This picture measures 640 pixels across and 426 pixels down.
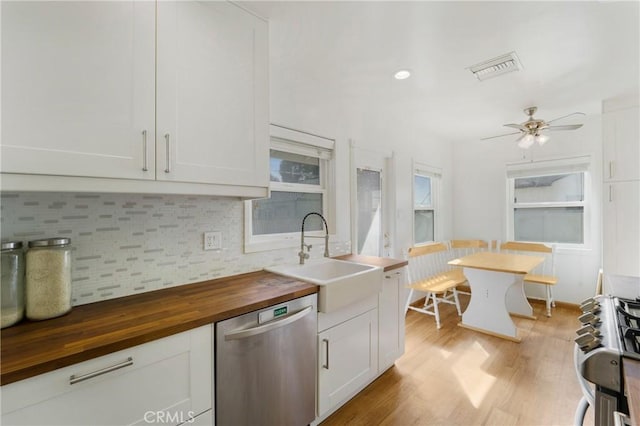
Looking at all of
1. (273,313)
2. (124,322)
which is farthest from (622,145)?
(124,322)

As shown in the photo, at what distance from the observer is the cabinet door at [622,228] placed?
2.52 meters

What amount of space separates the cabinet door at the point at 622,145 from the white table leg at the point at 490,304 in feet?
4.36

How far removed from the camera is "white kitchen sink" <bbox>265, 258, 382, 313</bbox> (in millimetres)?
1583

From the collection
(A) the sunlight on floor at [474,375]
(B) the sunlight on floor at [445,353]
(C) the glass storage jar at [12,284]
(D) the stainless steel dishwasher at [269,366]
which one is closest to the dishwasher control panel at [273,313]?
(D) the stainless steel dishwasher at [269,366]

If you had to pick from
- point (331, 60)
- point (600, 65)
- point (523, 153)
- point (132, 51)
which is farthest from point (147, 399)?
point (523, 153)

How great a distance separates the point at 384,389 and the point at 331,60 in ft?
7.97

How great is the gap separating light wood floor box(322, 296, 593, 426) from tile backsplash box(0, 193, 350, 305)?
1290 mm

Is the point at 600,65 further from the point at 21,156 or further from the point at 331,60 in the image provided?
the point at 21,156

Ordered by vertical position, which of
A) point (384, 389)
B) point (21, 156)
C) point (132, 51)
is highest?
point (132, 51)

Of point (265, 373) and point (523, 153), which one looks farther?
point (523, 153)

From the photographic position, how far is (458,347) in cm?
260

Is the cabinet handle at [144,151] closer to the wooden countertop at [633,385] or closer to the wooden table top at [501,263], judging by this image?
the wooden countertop at [633,385]

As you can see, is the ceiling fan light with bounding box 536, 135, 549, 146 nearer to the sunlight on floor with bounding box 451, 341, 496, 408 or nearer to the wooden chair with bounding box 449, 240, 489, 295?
the wooden chair with bounding box 449, 240, 489, 295

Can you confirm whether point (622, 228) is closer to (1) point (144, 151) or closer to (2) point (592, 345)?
(2) point (592, 345)
